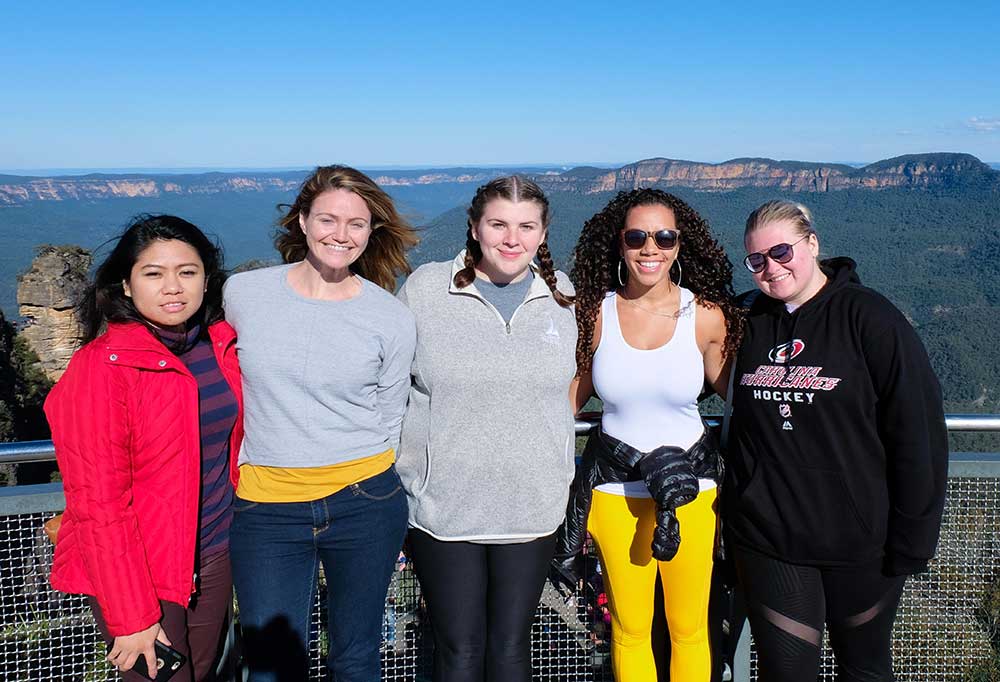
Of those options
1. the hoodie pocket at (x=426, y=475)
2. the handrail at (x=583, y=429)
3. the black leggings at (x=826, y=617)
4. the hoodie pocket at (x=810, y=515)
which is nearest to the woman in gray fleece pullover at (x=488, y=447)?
the hoodie pocket at (x=426, y=475)

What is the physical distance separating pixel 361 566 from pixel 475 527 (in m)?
0.45

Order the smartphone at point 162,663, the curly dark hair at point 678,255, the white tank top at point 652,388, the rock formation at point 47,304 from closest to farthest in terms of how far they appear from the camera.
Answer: the smartphone at point 162,663 < the white tank top at point 652,388 < the curly dark hair at point 678,255 < the rock formation at point 47,304

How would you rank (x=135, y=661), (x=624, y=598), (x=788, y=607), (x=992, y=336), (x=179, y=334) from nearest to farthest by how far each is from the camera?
(x=135, y=661) → (x=179, y=334) → (x=788, y=607) → (x=624, y=598) → (x=992, y=336)

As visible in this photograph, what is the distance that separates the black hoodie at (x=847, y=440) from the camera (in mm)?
2717

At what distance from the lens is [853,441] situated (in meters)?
2.78

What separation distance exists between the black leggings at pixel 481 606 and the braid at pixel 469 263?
3.19 ft

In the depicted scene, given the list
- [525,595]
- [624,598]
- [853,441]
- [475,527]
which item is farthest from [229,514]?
[853,441]

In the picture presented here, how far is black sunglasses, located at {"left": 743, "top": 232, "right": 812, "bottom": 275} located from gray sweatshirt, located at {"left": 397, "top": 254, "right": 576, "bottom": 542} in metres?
0.80

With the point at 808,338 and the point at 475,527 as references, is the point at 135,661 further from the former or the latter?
the point at 808,338

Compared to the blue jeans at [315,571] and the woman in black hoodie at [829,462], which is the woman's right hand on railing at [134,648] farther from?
the woman in black hoodie at [829,462]

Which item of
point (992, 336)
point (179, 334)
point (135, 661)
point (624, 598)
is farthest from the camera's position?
point (992, 336)

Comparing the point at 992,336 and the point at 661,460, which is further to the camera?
the point at 992,336

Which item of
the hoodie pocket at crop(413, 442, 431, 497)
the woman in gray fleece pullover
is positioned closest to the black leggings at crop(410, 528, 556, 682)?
the woman in gray fleece pullover

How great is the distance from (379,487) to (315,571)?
15.5 inches
